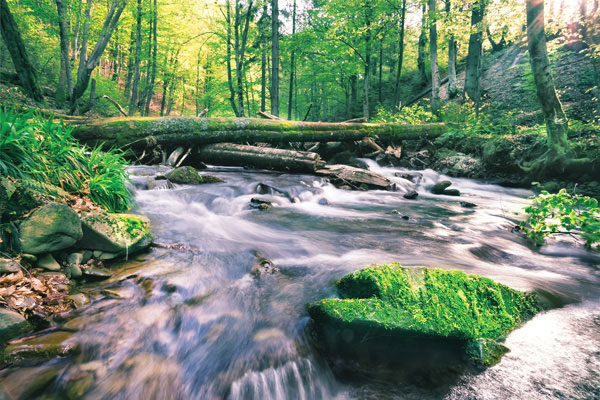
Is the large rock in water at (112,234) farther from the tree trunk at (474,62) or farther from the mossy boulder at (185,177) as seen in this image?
the tree trunk at (474,62)

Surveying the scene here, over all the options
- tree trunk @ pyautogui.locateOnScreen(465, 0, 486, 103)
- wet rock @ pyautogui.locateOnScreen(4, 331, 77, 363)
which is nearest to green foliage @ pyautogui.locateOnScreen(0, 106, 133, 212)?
wet rock @ pyautogui.locateOnScreen(4, 331, 77, 363)

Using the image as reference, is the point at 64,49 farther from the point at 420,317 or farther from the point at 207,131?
the point at 420,317

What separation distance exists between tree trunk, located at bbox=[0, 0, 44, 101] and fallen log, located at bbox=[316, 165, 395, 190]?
1305 cm

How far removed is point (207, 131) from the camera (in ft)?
29.8

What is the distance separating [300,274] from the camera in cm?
337

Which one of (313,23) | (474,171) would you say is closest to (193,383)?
(474,171)

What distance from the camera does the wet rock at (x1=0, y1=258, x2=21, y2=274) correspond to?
219cm

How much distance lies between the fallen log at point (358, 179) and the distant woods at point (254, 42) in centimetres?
661

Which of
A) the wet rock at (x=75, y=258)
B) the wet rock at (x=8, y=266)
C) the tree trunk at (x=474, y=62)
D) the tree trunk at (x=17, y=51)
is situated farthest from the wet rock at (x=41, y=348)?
the tree trunk at (x=474, y=62)

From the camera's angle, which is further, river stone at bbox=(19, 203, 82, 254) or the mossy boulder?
the mossy boulder

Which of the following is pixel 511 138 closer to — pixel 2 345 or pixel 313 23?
pixel 2 345

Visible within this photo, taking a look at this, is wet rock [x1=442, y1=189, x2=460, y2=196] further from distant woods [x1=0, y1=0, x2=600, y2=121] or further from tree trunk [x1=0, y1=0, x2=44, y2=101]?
tree trunk [x1=0, y1=0, x2=44, y2=101]

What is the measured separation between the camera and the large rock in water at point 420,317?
2.07 meters

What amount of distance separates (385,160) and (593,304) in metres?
9.49
